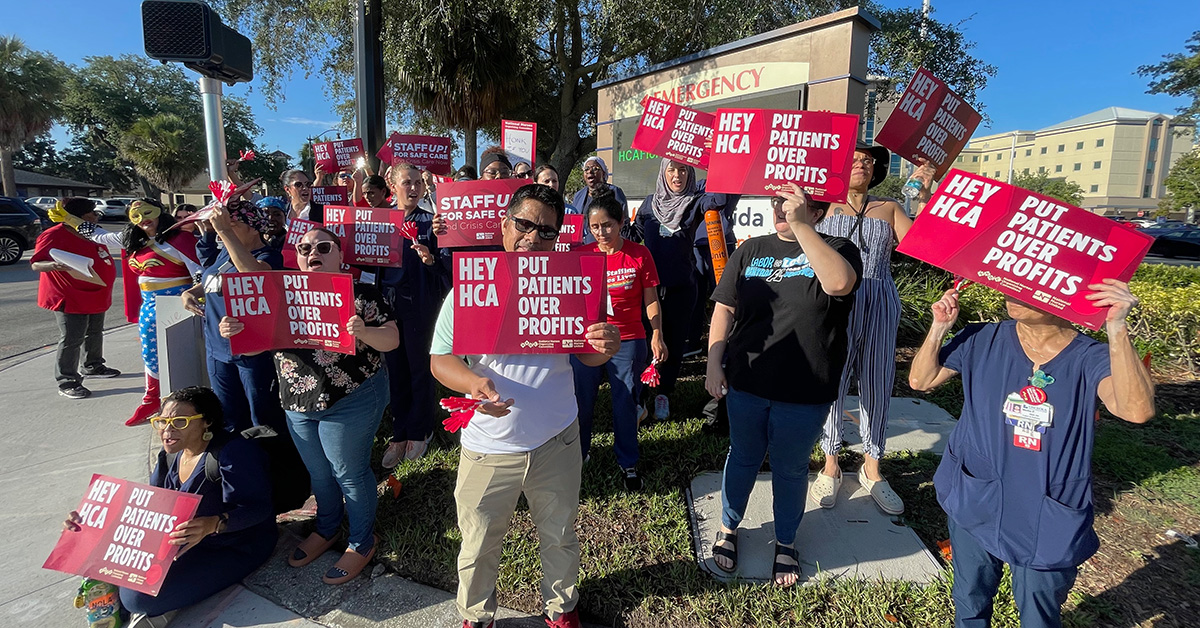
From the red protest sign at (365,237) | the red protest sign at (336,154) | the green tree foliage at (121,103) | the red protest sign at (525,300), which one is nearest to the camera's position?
the red protest sign at (525,300)

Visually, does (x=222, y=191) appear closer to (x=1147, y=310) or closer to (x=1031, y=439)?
(x=1031, y=439)

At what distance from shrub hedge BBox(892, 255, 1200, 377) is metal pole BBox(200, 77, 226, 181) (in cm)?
577

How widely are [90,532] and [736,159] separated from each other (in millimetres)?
3637

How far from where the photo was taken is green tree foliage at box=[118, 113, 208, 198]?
34.5 m

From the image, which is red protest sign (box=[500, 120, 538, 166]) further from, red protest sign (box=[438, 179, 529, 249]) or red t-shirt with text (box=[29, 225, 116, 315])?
red t-shirt with text (box=[29, 225, 116, 315])

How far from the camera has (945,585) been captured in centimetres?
265

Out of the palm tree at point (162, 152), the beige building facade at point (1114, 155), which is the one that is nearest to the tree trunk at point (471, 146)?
the palm tree at point (162, 152)

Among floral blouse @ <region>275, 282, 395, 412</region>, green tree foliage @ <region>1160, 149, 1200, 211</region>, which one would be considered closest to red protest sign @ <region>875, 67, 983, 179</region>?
floral blouse @ <region>275, 282, 395, 412</region>

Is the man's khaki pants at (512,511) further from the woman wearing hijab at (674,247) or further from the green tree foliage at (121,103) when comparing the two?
the green tree foliage at (121,103)

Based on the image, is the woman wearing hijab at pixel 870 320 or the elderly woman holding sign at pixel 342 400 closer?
the elderly woman holding sign at pixel 342 400

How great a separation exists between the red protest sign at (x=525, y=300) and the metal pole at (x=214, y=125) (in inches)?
107

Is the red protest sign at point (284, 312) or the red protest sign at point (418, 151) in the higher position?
the red protest sign at point (418, 151)

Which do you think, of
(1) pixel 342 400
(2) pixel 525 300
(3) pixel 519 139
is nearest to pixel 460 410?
(2) pixel 525 300

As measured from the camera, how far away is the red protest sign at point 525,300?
2.04 meters
